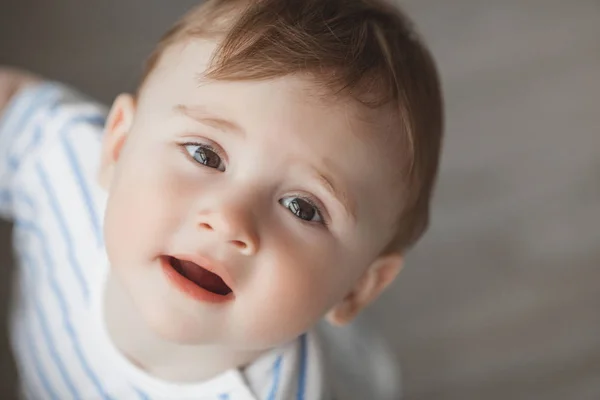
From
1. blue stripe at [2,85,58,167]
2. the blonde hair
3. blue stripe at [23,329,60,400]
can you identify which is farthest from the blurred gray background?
the blonde hair

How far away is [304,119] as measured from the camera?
2.01 ft

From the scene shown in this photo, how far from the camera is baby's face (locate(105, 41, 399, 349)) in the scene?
0.61 m

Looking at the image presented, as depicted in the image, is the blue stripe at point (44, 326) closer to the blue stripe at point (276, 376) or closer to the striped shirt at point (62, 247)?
the striped shirt at point (62, 247)

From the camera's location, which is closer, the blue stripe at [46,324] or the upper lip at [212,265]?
the upper lip at [212,265]

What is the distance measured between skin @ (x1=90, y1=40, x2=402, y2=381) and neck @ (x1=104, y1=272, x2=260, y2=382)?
0.08 metres

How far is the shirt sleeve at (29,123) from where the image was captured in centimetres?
83

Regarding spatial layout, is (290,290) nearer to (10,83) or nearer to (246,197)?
(246,197)

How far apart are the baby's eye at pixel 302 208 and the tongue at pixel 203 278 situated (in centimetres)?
8

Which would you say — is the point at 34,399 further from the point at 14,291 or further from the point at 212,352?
the point at 212,352

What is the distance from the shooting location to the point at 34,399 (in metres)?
0.88

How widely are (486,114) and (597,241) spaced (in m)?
0.27

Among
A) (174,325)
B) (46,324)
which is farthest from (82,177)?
(174,325)

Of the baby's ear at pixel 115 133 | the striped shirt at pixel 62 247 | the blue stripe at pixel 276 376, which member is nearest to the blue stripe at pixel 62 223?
the striped shirt at pixel 62 247

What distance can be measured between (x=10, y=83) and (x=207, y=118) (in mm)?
338
